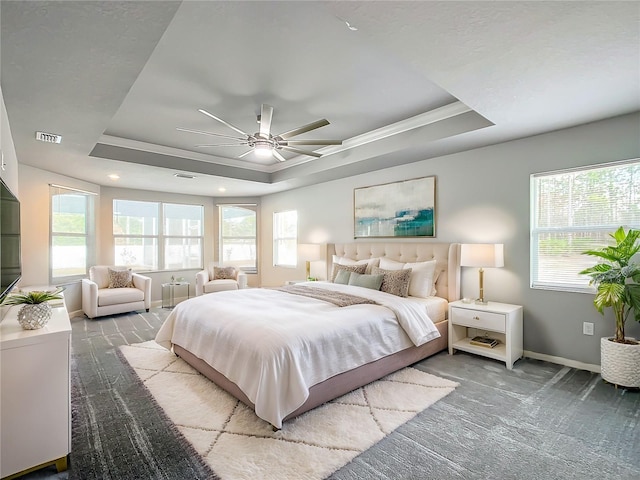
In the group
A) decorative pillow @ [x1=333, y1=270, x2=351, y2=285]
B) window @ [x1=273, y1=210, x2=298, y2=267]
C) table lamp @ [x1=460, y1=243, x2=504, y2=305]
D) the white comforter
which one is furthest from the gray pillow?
window @ [x1=273, y1=210, x2=298, y2=267]

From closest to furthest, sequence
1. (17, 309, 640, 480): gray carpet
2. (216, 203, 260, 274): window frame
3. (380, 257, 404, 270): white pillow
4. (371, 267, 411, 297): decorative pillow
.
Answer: (17, 309, 640, 480): gray carpet
(371, 267, 411, 297): decorative pillow
(380, 257, 404, 270): white pillow
(216, 203, 260, 274): window frame

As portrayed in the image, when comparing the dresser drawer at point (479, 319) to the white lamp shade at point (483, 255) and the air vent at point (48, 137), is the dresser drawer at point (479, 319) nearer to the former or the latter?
the white lamp shade at point (483, 255)

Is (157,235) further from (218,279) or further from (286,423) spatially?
(286,423)

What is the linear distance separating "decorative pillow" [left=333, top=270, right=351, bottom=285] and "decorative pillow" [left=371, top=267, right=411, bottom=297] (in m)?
0.58

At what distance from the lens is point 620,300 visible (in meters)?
2.68

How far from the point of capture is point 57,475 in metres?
1.78

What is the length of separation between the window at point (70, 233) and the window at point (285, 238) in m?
3.49

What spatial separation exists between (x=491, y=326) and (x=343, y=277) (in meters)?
1.93

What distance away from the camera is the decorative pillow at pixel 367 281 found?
4.04 meters

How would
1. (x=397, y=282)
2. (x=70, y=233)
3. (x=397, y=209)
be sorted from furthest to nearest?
(x=70, y=233), (x=397, y=209), (x=397, y=282)

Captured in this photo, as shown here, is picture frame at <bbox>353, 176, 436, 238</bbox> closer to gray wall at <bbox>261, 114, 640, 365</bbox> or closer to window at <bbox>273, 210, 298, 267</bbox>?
gray wall at <bbox>261, 114, 640, 365</bbox>

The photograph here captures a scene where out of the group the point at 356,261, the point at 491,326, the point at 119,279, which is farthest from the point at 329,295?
the point at 119,279

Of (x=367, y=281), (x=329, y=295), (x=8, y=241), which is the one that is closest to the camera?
(x=8, y=241)

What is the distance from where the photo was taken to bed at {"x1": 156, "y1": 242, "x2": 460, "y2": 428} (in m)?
2.23
